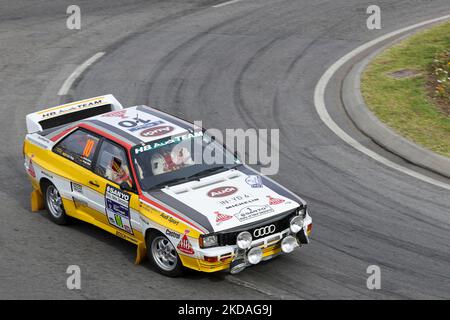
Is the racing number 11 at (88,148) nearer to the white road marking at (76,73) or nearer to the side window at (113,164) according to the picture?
the side window at (113,164)

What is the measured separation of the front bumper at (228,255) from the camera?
34.5 feet

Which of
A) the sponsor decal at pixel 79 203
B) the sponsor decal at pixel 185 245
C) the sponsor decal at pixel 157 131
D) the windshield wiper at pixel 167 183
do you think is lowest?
the sponsor decal at pixel 79 203

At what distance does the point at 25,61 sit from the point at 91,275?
1052 cm

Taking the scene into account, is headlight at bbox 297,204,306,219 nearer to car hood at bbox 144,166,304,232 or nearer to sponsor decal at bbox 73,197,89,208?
car hood at bbox 144,166,304,232

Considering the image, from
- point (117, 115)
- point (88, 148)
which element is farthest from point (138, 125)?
point (88, 148)

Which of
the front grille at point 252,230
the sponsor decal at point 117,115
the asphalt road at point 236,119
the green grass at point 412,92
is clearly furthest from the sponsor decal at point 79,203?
the green grass at point 412,92

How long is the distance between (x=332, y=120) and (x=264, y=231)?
629 centimetres

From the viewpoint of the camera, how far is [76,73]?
19.6 m

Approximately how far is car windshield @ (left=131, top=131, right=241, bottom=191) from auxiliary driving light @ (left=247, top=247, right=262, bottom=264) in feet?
4.77

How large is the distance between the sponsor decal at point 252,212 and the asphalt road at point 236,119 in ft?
2.67

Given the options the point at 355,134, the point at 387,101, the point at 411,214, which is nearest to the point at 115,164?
the point at 411,214

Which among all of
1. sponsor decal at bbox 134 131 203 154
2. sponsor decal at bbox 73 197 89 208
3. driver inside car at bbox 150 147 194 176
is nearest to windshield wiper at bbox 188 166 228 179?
driver inside car at bbox 150 147 194 176

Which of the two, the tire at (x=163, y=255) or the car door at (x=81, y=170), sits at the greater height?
the car door at (x=81, y=170)

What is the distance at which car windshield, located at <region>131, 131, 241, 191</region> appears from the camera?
37.9 feet
